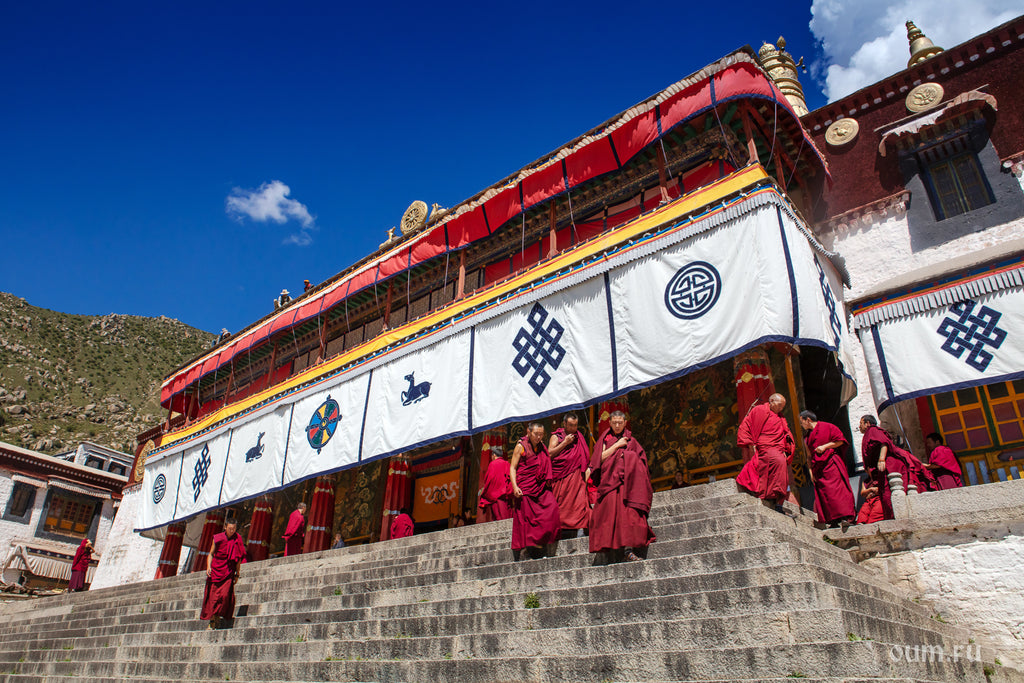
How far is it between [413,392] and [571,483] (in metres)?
4.97

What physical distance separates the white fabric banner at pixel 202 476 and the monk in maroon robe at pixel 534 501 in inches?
378

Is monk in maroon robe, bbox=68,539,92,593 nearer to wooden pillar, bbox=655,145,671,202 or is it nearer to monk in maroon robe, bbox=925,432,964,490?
wooden pillar, bbox=655,145,671,202

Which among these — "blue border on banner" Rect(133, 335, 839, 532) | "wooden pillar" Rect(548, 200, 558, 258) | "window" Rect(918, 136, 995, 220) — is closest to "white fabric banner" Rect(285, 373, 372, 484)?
"blue border on banner" Rect(133, 335, 839, 532)

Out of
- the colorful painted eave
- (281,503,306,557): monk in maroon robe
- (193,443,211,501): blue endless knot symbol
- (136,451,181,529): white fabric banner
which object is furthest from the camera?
(136,451,181,529): white fabric banner

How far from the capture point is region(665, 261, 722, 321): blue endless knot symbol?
743 centimetres

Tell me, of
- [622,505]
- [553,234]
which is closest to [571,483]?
[622,505]

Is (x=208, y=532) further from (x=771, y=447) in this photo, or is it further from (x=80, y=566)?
(x=771, y=447)

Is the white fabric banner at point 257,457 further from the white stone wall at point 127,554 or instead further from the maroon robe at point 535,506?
the maroon robe at point 535,506

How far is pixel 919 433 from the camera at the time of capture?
8.46 metres

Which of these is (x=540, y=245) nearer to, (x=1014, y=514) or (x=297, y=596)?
(x=297, y=596)

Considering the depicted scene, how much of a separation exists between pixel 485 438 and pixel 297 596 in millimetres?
4004

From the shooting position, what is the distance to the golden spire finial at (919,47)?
11.1 metres

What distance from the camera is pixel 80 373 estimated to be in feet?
152

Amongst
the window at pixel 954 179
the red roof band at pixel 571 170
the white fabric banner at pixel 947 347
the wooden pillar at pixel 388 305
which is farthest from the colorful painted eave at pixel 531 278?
the window at pixel 954 179
